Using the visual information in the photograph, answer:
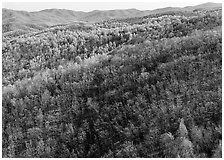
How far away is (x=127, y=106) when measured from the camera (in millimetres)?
12102

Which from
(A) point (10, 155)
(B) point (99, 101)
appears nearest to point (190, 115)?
(B) point (99, 101)

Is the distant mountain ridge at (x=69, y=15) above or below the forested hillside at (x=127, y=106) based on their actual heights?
above

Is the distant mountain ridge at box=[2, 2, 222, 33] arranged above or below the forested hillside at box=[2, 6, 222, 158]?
above

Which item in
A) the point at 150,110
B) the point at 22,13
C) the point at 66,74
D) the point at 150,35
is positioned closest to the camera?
the point at 150,110

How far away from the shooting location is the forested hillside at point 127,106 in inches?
407

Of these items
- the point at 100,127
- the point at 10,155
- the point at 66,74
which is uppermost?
the point at 66,74

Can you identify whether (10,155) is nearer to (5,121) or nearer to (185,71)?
(5,121)

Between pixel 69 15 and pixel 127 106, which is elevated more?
pixel 69 15

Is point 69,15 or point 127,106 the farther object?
point 69,15

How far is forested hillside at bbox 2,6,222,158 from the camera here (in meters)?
10.3

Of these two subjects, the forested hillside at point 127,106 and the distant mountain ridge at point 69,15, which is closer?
the forested hillside at point 127,106

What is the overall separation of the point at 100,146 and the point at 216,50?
21.7ft

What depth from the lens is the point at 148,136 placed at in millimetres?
10570

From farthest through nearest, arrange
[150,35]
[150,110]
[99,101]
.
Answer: [150,35] < [99,101] < [150,110]
